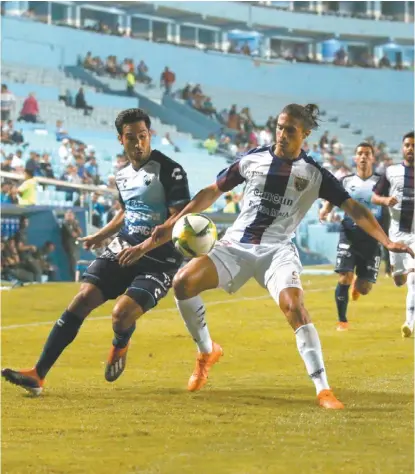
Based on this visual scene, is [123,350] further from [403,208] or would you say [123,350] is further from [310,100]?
[310,100]

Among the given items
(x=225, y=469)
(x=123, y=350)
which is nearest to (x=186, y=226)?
(x=123, y=350)

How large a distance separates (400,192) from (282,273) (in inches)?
242

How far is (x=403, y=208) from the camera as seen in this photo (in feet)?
46.3

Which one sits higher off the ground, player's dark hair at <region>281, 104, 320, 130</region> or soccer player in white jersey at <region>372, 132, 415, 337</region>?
player's dark hair at <region>281, 104, 320, 130</region>

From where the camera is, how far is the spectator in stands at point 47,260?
22233mm

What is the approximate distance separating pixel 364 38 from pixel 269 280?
57.9m

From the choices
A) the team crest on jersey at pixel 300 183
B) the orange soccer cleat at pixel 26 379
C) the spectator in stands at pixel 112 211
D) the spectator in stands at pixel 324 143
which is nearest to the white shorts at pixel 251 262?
the team crest on jersey at pixel 300 183

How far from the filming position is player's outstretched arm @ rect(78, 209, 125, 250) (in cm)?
939

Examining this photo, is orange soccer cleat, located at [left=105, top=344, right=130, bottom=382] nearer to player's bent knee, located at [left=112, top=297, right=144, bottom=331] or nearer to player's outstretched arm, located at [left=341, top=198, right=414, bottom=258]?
player's bent knee, located at [left=112, top=297, right=144, bottom=331]

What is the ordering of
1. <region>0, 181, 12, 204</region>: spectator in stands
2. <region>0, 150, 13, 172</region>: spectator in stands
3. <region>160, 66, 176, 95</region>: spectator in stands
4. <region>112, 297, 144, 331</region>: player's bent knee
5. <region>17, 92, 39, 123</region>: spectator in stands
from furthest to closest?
<region>160, 66, 176, 95</region>: spectator in stands
<region>17, 92, 39, 123</region>: spectator in stands
<region>0, 150, 13, 172</region>: spectator in stands
<region>0, 181, 12, 204</region>: spectator in stands
<region>112, 297, 144, 331</region>: player's bent knee

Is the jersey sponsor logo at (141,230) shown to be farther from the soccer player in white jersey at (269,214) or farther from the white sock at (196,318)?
the white sock at (196,318)

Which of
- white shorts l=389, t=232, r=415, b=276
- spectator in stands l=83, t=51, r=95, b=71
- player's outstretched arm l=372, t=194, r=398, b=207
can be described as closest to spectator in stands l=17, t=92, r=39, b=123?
spectator in stands l=83, t=51, r=95, b=71

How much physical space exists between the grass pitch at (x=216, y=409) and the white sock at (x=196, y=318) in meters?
0.38

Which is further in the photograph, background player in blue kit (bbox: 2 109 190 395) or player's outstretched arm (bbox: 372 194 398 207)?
player's outstretched arm (bbox: 372 194 398 207)
